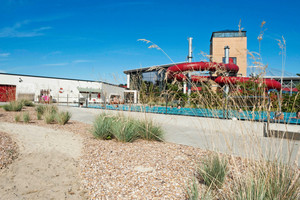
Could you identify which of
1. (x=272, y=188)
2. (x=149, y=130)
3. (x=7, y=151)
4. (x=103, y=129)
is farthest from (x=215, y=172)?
(x=7, y=151)

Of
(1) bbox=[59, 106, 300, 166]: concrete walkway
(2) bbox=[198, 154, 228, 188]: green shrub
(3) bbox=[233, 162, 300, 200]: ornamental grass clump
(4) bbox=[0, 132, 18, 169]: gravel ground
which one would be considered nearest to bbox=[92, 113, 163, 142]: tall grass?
(1) bbox=[59, 106, 300, 166]: concrete walkway

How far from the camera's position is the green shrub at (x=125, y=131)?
371 cm

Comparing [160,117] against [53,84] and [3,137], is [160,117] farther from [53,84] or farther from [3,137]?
[53,84]

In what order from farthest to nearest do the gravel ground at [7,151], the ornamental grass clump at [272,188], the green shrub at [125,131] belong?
the green shrub at [125,131] → the gravel ground at [7,151] → the ornamental grass clump at [272,188]

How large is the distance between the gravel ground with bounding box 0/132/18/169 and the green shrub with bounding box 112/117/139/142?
1705mm

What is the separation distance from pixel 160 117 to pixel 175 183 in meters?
6.08

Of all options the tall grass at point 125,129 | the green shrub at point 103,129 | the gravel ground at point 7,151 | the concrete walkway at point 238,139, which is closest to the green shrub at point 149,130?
the tall grass at point 125,129

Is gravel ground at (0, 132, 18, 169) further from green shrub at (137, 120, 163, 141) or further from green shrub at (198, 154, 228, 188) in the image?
green shrub at (198, 154, 228, 188)

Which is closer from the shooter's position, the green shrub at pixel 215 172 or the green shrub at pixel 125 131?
the green shrub at pixel 215 172

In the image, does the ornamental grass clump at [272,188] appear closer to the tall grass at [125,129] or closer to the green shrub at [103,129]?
the tall grass at [125,129]

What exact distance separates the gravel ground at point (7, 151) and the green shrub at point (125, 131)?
5.59 feet

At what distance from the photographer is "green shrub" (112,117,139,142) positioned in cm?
371

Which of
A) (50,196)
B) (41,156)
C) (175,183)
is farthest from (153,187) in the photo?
(41,156)

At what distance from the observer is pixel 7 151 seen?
3.03 metres
